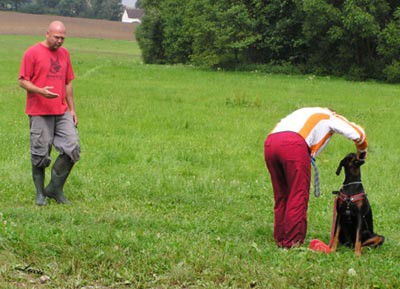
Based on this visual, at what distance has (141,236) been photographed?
253 inches

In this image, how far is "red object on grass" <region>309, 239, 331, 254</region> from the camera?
21.6 feet

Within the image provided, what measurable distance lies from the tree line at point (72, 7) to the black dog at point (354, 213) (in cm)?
12299

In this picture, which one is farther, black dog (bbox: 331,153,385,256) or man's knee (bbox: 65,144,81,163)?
man's knee (bbox: 65,144,81,163)

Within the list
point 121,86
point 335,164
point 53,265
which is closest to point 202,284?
point 53,265

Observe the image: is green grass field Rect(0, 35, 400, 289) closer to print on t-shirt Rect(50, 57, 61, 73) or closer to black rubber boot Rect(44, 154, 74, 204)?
black rubber boot Rect(44, 154, 74, 204)

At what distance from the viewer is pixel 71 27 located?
96.0m

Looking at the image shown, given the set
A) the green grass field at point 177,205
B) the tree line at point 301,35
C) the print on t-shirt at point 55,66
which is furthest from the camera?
the tree line at point 301,35

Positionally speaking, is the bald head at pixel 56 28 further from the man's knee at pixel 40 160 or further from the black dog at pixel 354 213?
the black dog at pixel 354 213

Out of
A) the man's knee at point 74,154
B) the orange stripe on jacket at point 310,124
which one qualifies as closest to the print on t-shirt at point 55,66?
the man's knee at point 74,154

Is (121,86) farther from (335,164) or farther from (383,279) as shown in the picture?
(383,279)

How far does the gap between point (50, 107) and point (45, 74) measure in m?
0.41

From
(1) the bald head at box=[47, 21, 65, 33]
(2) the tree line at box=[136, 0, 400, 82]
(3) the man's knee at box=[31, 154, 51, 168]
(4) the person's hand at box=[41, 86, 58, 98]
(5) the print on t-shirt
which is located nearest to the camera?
(4) the person's hand at box=[41, 86, 58, 98]

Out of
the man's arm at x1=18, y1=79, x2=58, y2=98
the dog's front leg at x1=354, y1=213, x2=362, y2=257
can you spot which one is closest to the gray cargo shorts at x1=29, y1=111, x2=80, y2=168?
the man's arm at x1=18, y1=79, x2=58, y2=98

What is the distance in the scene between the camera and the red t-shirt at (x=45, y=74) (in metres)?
8.19
